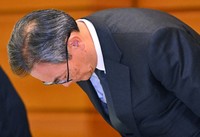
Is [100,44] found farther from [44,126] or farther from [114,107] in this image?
[44,126]

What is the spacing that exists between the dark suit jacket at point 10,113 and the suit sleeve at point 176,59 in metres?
0.35

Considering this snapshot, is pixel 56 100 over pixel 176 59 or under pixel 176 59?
under

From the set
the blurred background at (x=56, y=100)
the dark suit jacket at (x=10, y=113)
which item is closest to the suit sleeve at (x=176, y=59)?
the dark suit jacket at (x=10, y=113)

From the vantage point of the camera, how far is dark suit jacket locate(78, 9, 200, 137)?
3.36 feet

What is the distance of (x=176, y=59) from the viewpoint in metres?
1.02

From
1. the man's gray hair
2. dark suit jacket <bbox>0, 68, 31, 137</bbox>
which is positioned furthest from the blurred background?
dark suit jacket <bbox>0, 68, 31, 137</bbox>

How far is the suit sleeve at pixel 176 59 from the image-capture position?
1.02 meters

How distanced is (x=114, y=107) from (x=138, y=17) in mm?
261

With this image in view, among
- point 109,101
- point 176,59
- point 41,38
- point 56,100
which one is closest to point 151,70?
point 176,59

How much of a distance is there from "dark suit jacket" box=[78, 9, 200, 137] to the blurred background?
921mm

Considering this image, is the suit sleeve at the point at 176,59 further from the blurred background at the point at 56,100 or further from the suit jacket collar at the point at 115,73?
the blurred background at the point at 56,100

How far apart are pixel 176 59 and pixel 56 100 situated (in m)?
1.25

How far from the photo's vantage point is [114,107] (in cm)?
117

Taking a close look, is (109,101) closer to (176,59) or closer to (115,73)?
(115,73)
